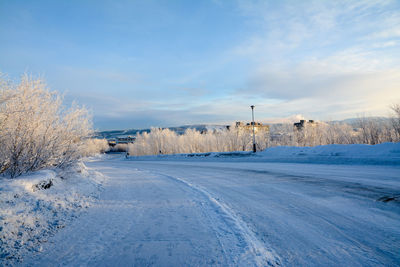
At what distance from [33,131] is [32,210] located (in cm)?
268

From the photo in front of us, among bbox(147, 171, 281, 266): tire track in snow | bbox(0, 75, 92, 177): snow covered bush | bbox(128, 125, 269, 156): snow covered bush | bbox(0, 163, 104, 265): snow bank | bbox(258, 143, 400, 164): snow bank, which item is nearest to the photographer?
bbox(147, 171, 281, 266): tire track in snow

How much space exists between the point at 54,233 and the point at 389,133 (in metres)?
28.0

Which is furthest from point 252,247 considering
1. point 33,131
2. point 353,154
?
point 353,154

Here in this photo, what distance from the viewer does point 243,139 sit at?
39406mm

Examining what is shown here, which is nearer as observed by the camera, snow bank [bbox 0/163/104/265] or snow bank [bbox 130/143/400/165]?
snow bank [bbox 0/163/104/265]

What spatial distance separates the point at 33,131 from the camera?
5387 millimetres

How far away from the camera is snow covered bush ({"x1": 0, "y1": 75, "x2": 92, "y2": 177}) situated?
4848mm

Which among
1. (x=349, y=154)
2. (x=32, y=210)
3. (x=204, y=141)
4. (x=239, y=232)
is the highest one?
(x=204, y=141)

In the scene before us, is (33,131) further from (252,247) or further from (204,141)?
(204,141)

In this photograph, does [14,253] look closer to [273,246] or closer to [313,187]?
[273,246]

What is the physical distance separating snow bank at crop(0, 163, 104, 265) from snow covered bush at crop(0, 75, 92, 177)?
694 mm

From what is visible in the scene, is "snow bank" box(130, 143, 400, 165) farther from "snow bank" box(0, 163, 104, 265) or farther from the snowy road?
"snow bank" box(0, 163, 104, 265)

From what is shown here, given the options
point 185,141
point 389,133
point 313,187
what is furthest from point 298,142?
point 313,187

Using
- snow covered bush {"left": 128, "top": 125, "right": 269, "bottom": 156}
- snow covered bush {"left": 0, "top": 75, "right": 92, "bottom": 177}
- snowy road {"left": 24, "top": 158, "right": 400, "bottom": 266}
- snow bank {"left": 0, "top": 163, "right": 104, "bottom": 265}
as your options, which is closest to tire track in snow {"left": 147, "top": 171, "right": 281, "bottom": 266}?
snowy road {"left": 24, "top": 158, "right": 400, "bottom": 266}
